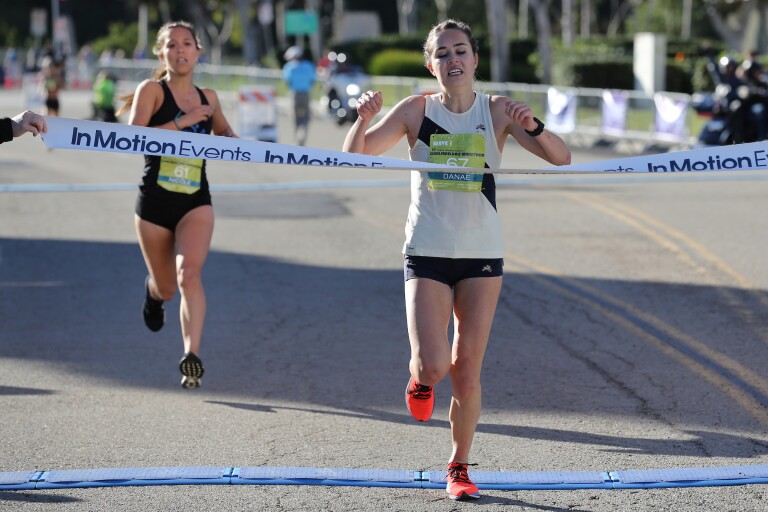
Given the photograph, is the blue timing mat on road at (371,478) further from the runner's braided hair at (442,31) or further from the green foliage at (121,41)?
the green foliage at (121,41)

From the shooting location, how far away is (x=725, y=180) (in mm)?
18812

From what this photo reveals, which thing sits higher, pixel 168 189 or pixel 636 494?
pixel 168 189

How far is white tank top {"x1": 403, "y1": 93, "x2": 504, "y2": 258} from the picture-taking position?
5.68 m

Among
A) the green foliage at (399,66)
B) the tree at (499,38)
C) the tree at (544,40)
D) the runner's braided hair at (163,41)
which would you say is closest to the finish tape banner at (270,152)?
the runner's braided hair at (163,41)

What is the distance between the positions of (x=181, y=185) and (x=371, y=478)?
8.15ft

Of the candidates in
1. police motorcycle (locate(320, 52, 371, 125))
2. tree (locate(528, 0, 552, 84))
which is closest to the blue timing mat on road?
police motorcycle (locate(320, 52, 371, 125))

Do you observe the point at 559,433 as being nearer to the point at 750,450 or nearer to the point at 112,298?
the point at 750,450

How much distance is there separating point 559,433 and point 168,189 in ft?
8.48

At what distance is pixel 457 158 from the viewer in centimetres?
574

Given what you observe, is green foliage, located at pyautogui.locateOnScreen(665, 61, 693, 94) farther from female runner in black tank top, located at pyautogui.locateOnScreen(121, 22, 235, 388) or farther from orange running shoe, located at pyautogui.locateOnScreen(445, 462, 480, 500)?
orange running shoe, located at pyautogui.locateOnScreen(445, 462, 480, 500)

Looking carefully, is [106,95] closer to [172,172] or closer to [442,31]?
[172,172]

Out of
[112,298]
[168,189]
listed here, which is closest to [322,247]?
[112,298]

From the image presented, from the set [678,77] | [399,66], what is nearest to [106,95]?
[678,77]

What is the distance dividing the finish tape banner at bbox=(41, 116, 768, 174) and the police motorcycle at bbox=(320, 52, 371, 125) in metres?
25.8
